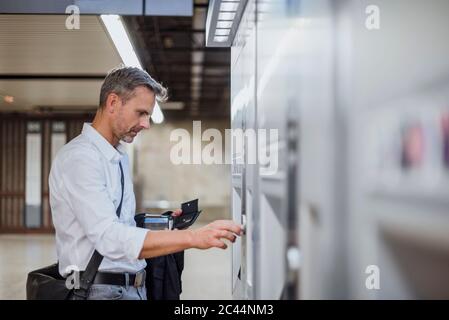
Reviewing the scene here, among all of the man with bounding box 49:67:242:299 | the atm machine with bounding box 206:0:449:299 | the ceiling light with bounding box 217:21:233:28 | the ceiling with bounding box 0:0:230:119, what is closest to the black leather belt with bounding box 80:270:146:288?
the man with bounding box 49:67:242:299

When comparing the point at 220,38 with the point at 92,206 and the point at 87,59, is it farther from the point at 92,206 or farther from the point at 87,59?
the point at 87,59

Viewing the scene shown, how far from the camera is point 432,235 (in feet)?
3.08

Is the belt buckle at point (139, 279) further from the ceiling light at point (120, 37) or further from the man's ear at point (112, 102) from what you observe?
the ceiling light at point (120, 37)

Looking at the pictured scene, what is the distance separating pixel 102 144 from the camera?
5.82 ft

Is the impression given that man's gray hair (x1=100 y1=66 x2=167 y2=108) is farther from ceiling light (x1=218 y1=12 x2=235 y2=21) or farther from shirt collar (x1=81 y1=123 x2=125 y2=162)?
ceiling light (x1=218 y1=12 x2=235 y2=21)

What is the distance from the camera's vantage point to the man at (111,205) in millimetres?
1571

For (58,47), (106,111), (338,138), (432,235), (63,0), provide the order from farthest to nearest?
(58,47), (63,0), (106,111), (338,138), (432,235)

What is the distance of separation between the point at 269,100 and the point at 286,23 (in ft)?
0.59

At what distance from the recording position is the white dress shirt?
5.15 ft

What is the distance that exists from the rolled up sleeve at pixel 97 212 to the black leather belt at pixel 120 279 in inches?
6.1

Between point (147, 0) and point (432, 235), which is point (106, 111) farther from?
point (147, 0)

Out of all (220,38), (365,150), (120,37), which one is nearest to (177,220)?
(220,38)

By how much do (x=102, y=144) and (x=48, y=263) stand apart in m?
6.88

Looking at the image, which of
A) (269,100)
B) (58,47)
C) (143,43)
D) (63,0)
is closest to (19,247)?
(143,43)
